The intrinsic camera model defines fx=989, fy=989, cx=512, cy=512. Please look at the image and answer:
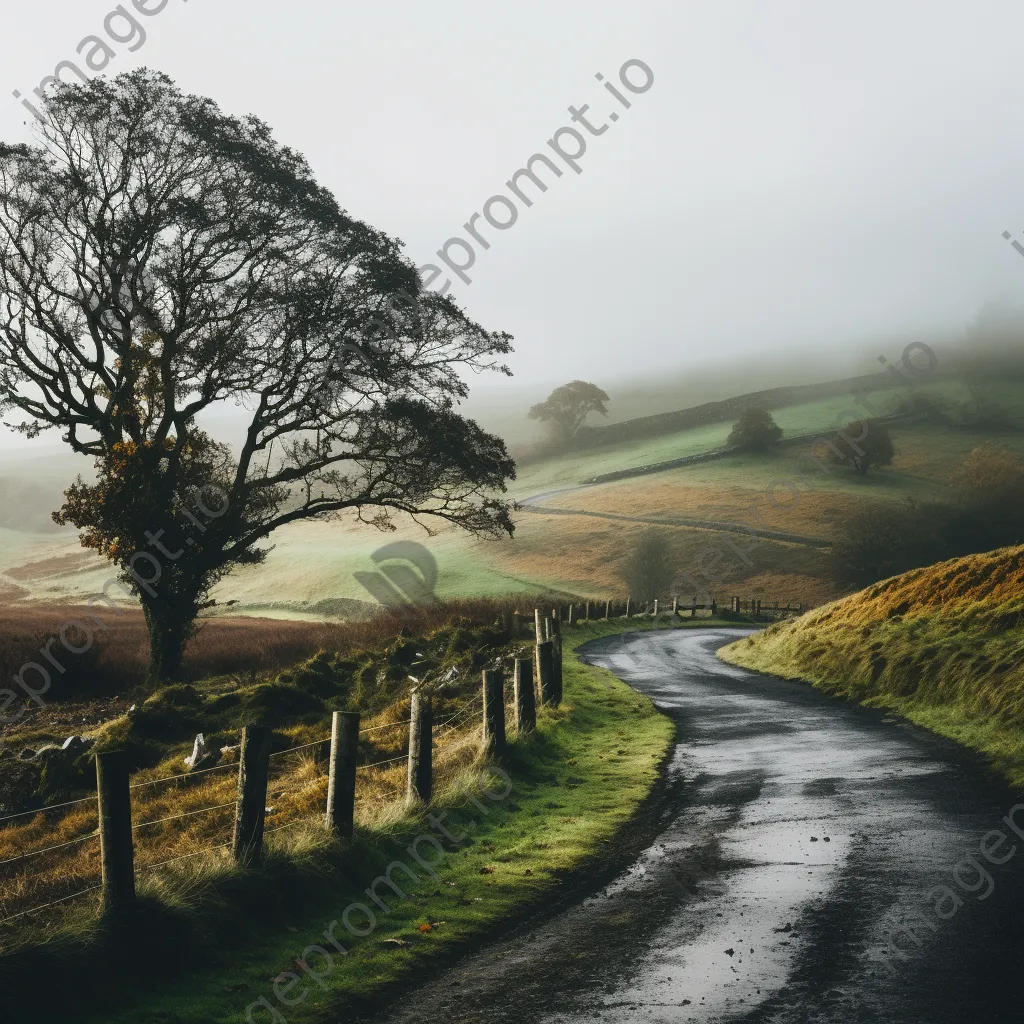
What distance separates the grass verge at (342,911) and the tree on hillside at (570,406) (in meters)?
123

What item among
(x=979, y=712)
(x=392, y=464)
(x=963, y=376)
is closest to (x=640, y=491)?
(x=963, y=376)

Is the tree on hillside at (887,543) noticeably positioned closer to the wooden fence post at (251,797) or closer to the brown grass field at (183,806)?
the brown grass field at (183,806)

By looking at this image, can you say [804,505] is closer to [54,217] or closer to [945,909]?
[54,217]

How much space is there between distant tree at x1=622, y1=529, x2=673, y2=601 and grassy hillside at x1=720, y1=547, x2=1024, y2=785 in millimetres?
36702

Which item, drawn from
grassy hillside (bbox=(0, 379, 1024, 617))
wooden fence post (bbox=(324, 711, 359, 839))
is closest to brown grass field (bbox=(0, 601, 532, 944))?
wooden fence post (bbox=(324, 711, 359, 839))

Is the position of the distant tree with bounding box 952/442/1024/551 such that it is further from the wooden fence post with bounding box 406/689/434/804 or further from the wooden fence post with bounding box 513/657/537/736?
the wooden fence post with bounding box 406/689/434/804

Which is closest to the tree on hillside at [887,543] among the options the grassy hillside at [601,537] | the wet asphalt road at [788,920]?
the grassy hillside at [601,537]

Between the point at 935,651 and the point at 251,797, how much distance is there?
55.2ft

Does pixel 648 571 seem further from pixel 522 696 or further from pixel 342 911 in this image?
pixel 342 911

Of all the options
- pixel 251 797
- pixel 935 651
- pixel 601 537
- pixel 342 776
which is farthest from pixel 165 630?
pixel 601 537

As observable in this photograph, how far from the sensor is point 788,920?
7434mm

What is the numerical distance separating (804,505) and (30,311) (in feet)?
241

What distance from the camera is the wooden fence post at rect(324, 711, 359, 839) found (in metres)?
9.48

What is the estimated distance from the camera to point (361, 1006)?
6.52 metres
